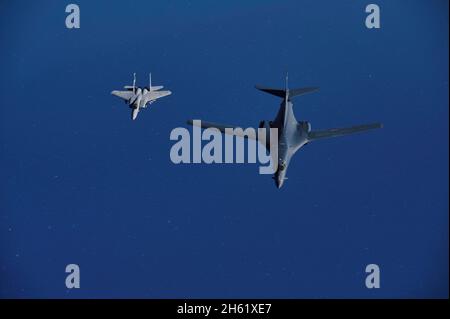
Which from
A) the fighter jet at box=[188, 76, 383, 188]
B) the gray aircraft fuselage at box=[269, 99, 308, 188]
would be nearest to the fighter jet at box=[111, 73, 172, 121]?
the fighter jet at box=[188, 76, 383, 188]

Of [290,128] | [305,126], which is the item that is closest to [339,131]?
[305,126]

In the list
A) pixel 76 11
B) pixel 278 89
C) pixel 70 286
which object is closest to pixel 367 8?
pixel 278 89

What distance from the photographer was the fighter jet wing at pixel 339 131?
80.3 feet

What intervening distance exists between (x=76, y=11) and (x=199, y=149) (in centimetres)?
679

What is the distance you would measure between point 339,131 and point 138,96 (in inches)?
360

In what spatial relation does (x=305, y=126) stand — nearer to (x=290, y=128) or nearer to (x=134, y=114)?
(x=290, y=128)

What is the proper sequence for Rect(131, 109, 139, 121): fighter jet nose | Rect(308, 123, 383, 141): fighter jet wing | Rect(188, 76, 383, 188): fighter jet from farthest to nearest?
Rect(131, 109, 139, 121): fighter jet nose
Rect(308, 123, 383, 141): fighter jet wing
Rect(188, 76, 383, 188): fighter jet

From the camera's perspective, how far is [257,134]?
80.2 feet

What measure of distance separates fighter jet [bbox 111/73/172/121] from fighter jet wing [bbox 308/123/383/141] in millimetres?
7703

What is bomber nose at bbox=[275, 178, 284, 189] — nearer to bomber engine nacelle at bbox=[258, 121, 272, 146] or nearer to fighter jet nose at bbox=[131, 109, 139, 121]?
bomber engine nacelle at bbox=[258, 121, 272, 146]

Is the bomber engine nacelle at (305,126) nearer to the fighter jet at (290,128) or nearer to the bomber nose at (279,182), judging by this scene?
the fighter jet at (290,128)

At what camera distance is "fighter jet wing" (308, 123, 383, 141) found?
80.3 ft
